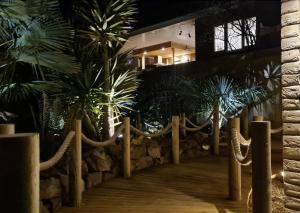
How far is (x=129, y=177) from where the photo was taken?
5945mm

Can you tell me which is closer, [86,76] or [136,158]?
[136,158]

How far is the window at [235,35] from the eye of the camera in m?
12.6

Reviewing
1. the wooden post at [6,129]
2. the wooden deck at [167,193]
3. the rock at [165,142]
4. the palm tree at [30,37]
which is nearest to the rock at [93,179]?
the wooden deck at [167,193]

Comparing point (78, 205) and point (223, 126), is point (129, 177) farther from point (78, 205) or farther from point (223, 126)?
point (223, 126)

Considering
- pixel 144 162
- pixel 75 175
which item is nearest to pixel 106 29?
pixel 144 162

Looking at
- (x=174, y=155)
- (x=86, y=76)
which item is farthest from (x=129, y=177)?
(x=86, y=76)

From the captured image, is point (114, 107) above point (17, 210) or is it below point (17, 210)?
above

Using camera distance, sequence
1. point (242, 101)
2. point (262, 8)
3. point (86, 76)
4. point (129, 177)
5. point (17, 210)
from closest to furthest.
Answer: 1. point (17, 210)
2. point (129, 177)
3. point (86, 76)
4. point (242, 101)
5. point (262, 8)

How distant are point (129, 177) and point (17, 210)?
452cm

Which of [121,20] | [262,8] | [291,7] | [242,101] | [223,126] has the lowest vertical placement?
[223,126]

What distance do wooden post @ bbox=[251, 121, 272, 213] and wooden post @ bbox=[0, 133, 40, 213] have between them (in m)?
1.71

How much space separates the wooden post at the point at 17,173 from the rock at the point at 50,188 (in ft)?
8.79

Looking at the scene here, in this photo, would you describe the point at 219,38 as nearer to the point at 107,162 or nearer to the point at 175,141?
the point at 175,141

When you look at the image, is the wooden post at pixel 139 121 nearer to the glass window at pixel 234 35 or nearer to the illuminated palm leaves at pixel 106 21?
the illuminated palm leaves at pixel 106 21
